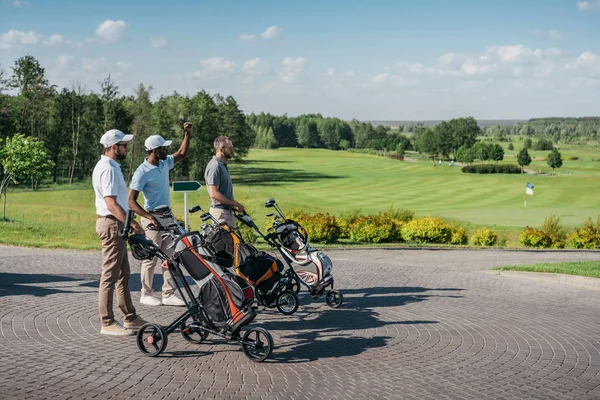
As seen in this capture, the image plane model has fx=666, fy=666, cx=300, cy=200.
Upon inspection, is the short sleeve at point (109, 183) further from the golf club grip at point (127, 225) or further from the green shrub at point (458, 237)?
the green shrub at point (458, 237)

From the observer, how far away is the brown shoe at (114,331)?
27.0 ft

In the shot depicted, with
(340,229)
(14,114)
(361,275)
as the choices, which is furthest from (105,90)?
(361,275)

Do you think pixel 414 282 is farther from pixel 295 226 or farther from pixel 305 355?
pixel 305 355

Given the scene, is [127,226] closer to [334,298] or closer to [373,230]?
[334,298]

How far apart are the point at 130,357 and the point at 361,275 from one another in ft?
23.7

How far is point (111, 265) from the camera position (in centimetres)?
804

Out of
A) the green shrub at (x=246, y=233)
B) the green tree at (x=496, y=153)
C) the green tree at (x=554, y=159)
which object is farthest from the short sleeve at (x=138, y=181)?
the green tree at (x=496, y=153)

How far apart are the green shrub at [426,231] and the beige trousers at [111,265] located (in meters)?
15.7

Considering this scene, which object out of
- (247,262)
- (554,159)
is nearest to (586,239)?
(247,262)

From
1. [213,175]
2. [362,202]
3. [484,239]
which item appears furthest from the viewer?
[362,202]

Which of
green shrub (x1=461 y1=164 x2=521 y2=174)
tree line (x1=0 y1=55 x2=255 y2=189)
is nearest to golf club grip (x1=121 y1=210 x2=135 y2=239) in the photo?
tree line (x1=0 y1=55 x2=255 y2=189)

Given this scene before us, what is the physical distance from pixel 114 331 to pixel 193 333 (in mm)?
984

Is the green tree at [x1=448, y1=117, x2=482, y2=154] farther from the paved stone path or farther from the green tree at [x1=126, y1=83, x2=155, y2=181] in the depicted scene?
the paved stone path

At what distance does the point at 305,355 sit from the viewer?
7.73m
